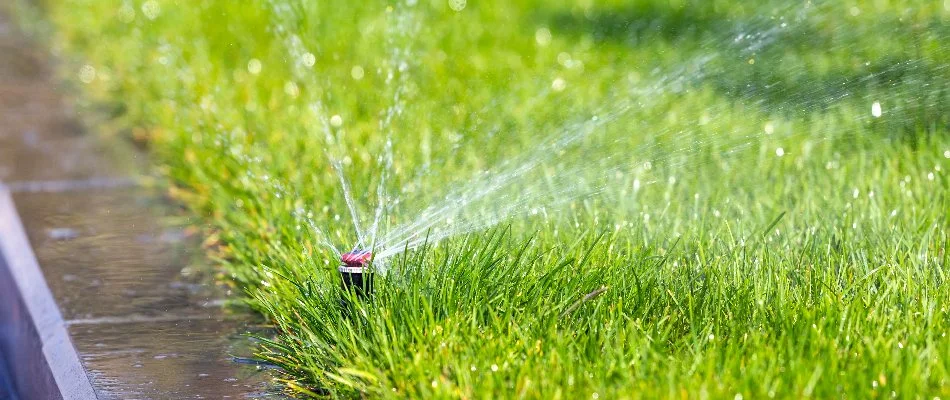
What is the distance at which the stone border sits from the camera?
10.7ft

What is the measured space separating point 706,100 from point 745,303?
281 cm

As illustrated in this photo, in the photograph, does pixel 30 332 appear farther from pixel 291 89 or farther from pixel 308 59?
pixel 308 59

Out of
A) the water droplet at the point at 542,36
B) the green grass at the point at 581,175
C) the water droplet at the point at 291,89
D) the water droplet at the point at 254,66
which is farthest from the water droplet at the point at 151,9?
the water droplet at the point at 542,36

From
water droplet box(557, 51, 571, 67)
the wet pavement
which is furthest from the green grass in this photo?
the wet pavement

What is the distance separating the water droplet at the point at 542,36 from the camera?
7578mm

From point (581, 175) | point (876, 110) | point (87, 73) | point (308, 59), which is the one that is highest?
point (87, 73)

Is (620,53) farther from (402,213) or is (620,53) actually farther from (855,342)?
(855,342)

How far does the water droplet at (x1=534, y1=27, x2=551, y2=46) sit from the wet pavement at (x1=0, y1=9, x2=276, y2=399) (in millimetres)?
2779

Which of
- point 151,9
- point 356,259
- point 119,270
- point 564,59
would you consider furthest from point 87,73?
point 356,259

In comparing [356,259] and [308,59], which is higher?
[308,59]

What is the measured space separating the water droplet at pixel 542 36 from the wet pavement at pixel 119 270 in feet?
9.12

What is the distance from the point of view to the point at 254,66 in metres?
6.78

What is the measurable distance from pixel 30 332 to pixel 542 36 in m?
4.70

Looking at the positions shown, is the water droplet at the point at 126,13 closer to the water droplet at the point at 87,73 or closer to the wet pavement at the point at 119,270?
the water droplet at the point at 87,73
